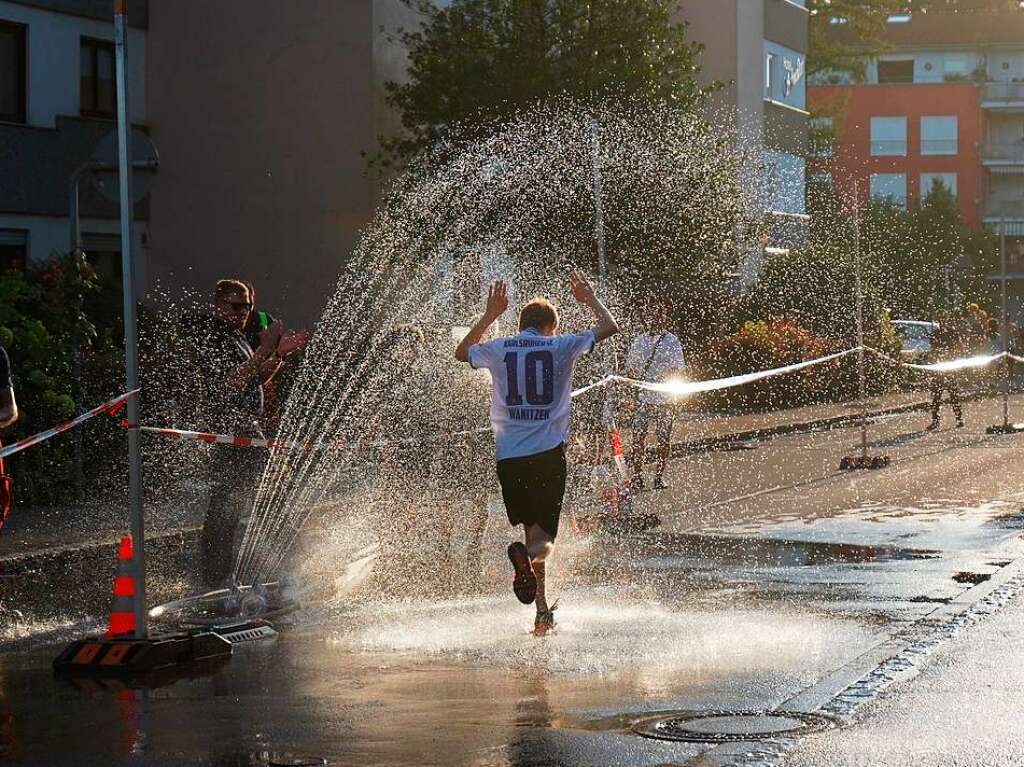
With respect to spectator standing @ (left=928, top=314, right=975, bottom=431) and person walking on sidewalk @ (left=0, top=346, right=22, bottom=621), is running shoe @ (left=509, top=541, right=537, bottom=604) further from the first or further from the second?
spectator standing @ (left=928, top=314, right=975, bottom=431)

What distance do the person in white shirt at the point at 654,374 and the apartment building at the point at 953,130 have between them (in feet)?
227

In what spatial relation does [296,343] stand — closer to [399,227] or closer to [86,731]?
[86,731]

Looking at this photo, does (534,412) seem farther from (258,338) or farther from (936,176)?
(936,176)

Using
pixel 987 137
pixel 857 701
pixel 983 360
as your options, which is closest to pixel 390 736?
pixel 857 701

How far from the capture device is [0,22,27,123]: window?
25891mm

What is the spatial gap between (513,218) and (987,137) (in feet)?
222

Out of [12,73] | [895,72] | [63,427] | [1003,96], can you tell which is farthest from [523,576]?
[895,72]

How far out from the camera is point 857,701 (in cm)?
718

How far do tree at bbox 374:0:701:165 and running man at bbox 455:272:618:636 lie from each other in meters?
16.4

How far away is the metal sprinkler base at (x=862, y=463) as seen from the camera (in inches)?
794

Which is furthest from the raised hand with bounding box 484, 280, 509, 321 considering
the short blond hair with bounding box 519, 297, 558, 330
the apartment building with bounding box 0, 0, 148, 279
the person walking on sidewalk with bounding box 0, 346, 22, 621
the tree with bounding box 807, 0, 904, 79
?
the tree with bounding box 807, 0, 904, 79

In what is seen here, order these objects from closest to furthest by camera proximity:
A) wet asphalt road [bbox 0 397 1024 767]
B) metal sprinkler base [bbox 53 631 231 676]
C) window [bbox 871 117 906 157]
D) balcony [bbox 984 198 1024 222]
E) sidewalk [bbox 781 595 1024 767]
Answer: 1. sidewalk [bbox 781 595 1024 767]
2. wet asphalt road [bbox 0 397 1024 767]
3. metal sprinkler base [bbox 53 631 231 676]
4. window [bbox 871 117 906 157]
5. balcony [bbox 984 198 1024 222]

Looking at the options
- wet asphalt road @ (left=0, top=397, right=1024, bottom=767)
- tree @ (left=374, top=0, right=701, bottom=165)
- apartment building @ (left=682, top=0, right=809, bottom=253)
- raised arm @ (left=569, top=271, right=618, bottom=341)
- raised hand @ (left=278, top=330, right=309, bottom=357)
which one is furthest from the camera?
apartment building @ (left=682, top=0, right=809, bottom=253)

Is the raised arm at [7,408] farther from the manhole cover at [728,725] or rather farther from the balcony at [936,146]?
the balcony at [936,146]
